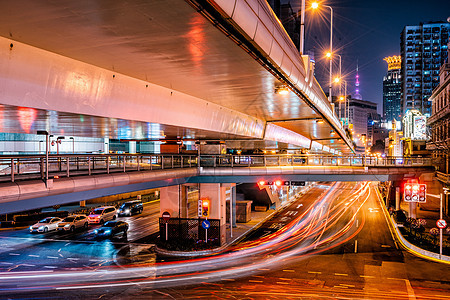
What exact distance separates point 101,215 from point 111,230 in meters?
6.44

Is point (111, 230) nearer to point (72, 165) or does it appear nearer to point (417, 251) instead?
point (72, 165)

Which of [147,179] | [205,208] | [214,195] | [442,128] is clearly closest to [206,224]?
[205,208]

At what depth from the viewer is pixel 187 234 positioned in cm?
2098

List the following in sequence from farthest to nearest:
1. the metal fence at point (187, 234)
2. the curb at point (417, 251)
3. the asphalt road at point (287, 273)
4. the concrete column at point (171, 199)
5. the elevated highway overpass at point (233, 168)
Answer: the concrete column at point (171, 199) < the metal fence at point (187, 234) < the curb at point (417, 251) < the elevated highway overpass at point (233, 168) < the asphalt road at point (287, 273)

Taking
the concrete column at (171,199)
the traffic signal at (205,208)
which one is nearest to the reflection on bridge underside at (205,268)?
the traffic signal at (205,208)

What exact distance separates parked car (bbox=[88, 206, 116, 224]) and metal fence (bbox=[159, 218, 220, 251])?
39.1 feet

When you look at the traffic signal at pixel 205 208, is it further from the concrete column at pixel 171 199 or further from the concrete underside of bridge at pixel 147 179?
the concrete column at pixel 171 199

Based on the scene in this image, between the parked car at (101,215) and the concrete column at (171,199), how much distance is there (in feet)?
32.9

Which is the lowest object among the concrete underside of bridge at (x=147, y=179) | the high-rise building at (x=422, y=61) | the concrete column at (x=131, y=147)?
the concrete underside of bridge at (x=147, y=179)

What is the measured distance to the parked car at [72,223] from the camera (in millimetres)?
26609

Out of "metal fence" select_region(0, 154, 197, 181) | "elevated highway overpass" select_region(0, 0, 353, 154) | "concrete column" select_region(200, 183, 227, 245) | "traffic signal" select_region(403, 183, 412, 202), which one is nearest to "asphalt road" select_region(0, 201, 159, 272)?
"metal fence" select_region(0, 154, 197, 181)

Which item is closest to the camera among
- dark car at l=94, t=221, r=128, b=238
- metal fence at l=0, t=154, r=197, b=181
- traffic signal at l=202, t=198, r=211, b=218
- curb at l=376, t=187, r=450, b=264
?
metal fence at l=0, t=154, r=197, b=181

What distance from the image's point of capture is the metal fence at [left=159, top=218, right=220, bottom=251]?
20531mm

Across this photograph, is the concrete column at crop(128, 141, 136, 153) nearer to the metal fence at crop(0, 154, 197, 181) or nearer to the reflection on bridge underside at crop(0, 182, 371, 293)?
the metal fence at crop(0, 154, 197, 181)
